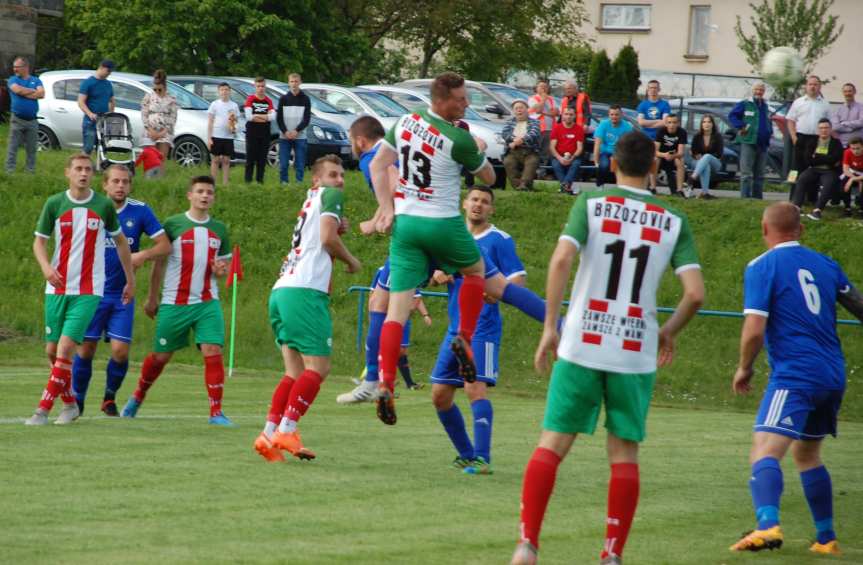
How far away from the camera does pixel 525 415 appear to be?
612 inches

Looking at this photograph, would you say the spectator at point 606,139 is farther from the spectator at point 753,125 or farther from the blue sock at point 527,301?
the blue sock at point 527,301

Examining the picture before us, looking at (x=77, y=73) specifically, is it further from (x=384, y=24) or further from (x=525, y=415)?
(x=384, y=24)

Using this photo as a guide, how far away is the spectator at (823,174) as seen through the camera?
22141 millimetres

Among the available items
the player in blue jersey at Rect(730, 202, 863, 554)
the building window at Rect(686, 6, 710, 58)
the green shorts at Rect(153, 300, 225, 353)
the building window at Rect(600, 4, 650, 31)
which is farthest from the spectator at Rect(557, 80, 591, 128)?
the building window at Rect(600, 4, 650, 31)

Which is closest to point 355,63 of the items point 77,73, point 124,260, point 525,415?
point 77,73

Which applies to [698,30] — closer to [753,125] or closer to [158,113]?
[753,125]

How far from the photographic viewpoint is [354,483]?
362 inches

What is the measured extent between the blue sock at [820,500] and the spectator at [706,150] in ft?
55.5

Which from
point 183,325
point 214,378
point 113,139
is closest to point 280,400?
point 214,378

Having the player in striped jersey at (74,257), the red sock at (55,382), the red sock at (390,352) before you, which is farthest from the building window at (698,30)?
the red sock at (390,352)

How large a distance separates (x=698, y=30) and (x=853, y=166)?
40.7m

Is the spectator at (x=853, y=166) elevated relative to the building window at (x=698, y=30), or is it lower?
lower

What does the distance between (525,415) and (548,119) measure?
1022 centimetres

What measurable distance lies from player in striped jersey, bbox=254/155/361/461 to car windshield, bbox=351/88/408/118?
19.3m
